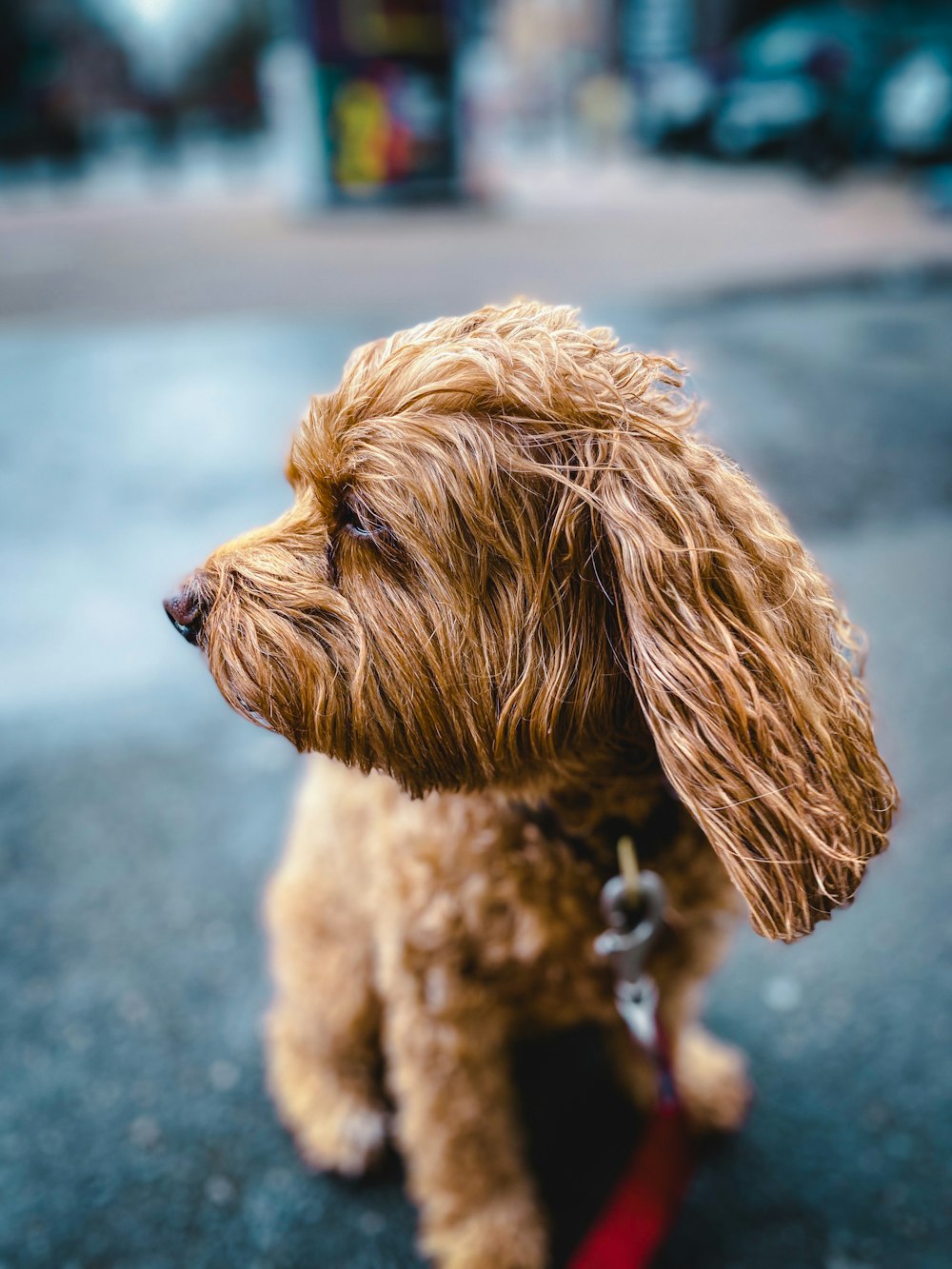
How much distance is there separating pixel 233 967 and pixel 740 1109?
131 cm

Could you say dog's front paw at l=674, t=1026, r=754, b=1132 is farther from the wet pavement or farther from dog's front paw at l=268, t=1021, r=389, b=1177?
dog's front paw at l=268, t=1021, r=389, b=1177

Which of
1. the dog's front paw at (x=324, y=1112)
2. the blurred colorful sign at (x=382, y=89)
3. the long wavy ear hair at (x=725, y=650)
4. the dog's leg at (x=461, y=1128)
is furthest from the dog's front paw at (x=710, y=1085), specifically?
the blurred colorful sign at (x=382, y=89)

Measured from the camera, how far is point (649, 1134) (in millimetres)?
1884

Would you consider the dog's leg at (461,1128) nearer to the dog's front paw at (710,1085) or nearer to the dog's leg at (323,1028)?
the dog's leg at (323,1028)

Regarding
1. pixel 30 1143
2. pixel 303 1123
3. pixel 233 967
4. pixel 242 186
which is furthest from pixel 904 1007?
pixel 242 186

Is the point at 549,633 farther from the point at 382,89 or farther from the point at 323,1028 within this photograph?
the point at 382,89

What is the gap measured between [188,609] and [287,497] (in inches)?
138

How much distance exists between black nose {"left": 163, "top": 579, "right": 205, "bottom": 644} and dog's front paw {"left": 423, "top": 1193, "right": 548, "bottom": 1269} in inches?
54.0

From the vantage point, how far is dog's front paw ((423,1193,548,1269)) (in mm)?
1887

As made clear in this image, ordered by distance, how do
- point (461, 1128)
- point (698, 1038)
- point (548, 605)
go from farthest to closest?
point (698, 1038), point (461, 1128), point (548, 605)

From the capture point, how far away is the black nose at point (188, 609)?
134 cm

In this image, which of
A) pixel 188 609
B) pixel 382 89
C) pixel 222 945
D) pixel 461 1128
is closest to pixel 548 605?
pixel 188 609

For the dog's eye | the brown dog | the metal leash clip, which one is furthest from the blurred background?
the dog's eye

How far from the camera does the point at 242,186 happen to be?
653 inches
